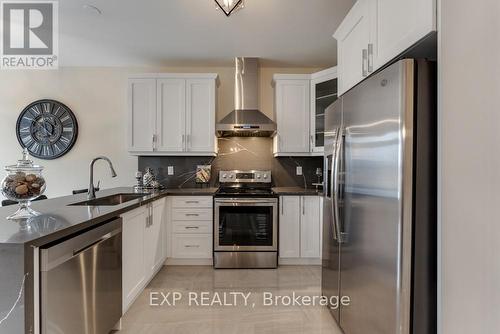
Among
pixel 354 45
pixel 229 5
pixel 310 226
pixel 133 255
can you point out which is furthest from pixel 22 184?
pixel 310 226

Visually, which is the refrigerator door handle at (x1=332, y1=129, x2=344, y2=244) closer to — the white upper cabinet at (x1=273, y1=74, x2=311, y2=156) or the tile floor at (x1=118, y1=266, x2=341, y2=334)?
the tile floor at (x1=118, y1=266, x2=341, y2=334)

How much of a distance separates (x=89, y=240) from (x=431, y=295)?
169 centimetres

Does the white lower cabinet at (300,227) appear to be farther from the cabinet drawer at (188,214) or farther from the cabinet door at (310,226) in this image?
the cabinet drawer at (188,214)

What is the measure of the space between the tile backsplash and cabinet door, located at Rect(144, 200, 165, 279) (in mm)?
902

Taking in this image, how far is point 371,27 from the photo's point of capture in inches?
67.2

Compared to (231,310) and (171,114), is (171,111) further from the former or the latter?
(231,310)

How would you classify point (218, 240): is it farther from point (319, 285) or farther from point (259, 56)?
point (259, 56)

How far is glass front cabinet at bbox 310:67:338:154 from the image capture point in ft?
11.2

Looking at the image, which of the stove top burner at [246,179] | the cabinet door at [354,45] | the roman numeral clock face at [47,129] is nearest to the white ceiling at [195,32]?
the cabinet door at [354,45]

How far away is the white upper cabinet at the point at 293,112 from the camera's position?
3586 millimetres

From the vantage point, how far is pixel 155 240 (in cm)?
281
